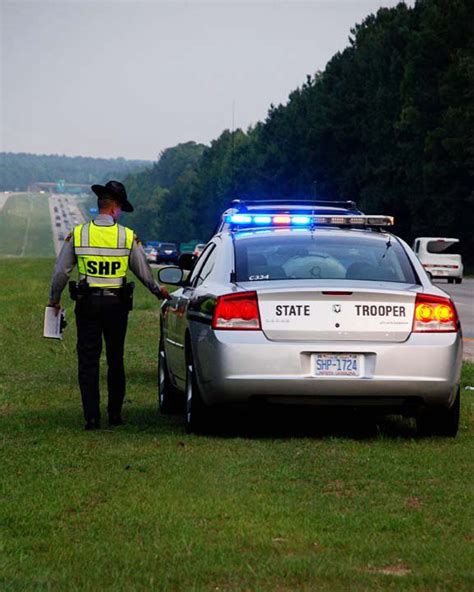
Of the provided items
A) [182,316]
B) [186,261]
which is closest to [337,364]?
[182,316]

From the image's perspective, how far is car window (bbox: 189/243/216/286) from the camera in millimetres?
11750

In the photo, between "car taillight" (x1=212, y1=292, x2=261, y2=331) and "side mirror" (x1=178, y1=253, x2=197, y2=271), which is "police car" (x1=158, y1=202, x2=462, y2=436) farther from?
"side mirror" (x1=178, y1=253, x2=197, y2=271)

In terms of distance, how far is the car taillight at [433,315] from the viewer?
31.8 feet

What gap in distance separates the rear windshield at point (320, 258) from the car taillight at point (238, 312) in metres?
0.41

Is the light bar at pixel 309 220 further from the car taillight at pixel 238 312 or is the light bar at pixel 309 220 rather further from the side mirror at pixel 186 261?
the car taillight at pixel 238 312

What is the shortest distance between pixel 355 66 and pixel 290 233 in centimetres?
9654

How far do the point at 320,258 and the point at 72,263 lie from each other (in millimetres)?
1817

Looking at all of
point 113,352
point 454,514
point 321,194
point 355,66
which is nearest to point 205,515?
point 454,514

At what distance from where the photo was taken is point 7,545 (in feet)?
20.5

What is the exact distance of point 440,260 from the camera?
5481cm

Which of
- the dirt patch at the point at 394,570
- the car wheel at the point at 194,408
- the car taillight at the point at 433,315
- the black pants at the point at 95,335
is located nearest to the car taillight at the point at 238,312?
the car wheel at the point at 194,408

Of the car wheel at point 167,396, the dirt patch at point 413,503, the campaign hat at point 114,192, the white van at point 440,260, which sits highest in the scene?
the campaign hat at point 114,192

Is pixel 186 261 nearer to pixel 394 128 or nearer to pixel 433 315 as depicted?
pixel 433 315

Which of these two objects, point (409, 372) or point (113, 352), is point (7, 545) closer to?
point (409, 372)
